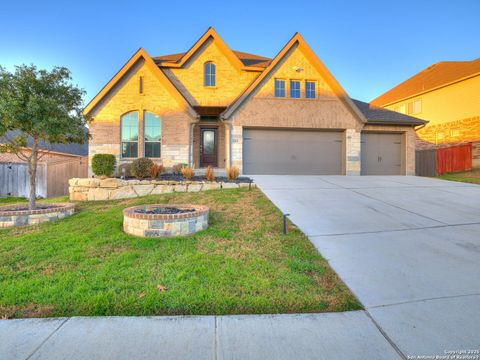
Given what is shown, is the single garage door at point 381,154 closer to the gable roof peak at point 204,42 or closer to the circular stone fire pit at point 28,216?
the gable roof peak at point 204,42

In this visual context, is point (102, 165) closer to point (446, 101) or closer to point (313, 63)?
point (313, 63)

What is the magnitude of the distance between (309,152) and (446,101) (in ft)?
50.0

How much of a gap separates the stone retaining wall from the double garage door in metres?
4.63

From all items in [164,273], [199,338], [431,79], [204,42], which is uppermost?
[431,79]

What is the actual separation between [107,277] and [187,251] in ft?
4.45

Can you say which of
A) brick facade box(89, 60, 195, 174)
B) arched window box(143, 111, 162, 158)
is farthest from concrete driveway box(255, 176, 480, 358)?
arched window box(143, 111, 162, 158)

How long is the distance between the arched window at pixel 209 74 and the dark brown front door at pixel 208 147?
→ 279cm

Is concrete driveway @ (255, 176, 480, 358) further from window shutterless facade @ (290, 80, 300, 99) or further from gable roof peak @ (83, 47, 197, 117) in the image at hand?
gable roof peak @ (83, 47, 197, 117)

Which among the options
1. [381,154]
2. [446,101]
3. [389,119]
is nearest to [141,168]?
[381,154]

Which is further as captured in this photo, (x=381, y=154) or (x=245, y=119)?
(x=381, y=154)

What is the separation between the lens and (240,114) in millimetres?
14188

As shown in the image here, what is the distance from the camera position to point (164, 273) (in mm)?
4039

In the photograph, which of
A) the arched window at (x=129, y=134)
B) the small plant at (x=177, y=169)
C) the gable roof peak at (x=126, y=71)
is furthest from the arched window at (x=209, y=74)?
the small plant at (x=177, y=169)

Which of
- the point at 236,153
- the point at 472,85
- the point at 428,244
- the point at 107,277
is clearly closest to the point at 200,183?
the point at 236,153
